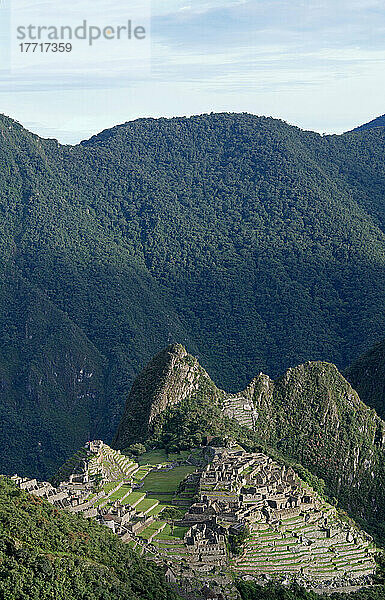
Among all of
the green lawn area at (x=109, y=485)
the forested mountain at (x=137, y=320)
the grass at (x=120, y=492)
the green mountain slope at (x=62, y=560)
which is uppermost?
the forested mountain at (x=137, y=320)

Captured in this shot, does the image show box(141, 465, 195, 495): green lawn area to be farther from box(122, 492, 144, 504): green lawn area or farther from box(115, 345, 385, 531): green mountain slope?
box(115, 345, 385, 531): green mountain slope

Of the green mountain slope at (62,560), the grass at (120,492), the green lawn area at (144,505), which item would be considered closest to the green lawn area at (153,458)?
the grass at (120,492)

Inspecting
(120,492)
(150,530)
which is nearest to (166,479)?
(120,492)

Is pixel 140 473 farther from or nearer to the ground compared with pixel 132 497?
farther from the ground

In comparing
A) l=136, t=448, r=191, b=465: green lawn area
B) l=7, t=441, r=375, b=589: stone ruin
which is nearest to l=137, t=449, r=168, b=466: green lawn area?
l=136, t=448, r=191, b=465: green lawn area

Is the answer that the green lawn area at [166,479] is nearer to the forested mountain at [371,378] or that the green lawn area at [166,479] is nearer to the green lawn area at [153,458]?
the green lawn area at [153,458]

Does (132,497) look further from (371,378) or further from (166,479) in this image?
(371,378)

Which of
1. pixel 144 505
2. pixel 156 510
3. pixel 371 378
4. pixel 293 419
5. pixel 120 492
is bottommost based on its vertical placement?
pixel 156 510
